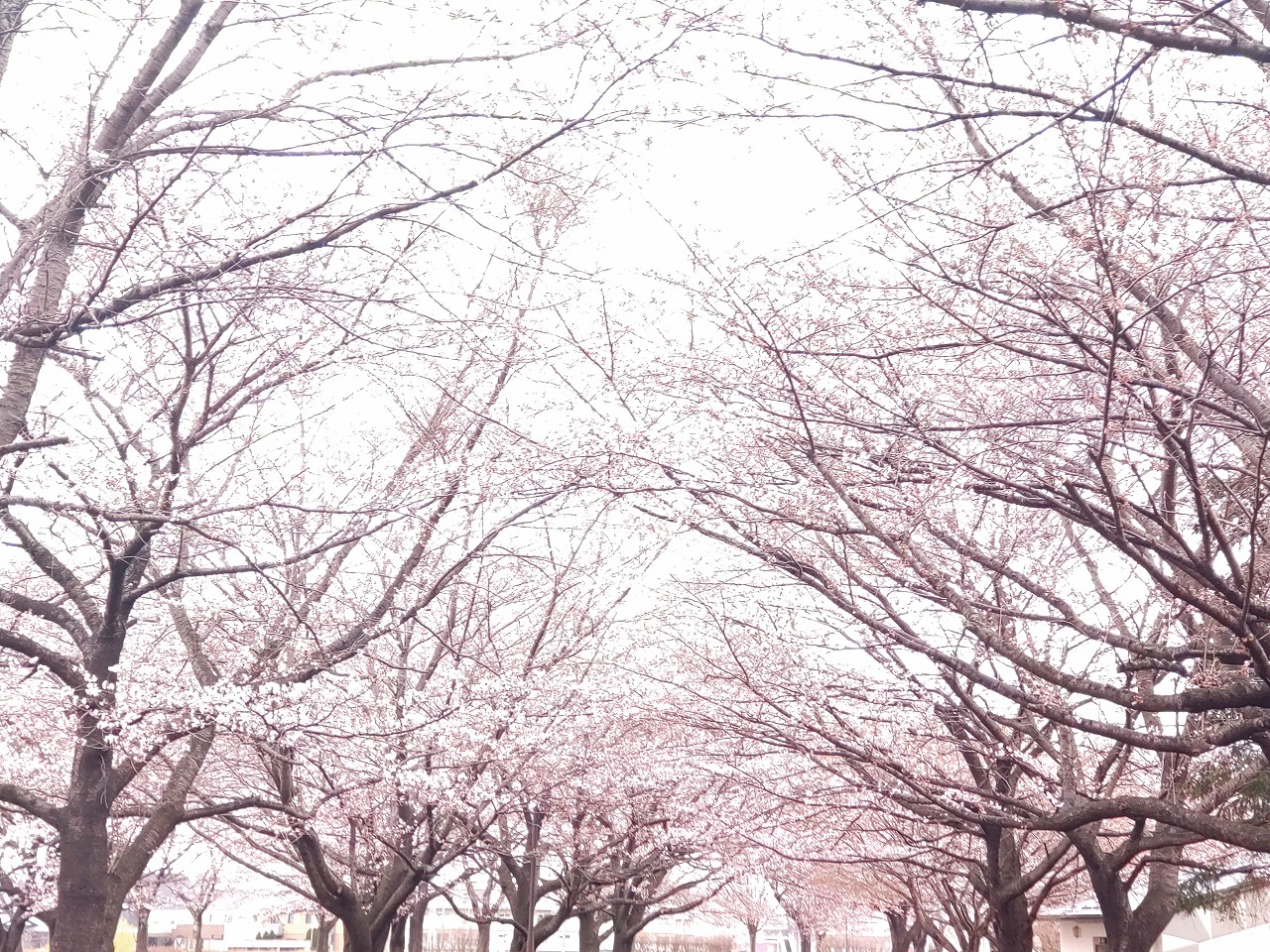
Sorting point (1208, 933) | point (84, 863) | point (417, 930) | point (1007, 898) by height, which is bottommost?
point (1208, 933)

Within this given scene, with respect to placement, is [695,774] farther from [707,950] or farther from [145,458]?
[707,950]

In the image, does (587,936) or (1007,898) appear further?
(587,936)

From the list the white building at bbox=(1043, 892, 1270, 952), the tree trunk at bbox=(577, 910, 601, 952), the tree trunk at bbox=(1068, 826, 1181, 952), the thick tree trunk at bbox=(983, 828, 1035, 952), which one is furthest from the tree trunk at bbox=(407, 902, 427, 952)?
the tree trunk at bbox=(1068, 826, 1181, 952)

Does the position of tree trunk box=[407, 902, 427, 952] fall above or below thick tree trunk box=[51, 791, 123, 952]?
below

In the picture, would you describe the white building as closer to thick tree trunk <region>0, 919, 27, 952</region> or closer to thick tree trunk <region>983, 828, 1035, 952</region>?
thick tree trunk <region>983, 828, 1035, 952</region>

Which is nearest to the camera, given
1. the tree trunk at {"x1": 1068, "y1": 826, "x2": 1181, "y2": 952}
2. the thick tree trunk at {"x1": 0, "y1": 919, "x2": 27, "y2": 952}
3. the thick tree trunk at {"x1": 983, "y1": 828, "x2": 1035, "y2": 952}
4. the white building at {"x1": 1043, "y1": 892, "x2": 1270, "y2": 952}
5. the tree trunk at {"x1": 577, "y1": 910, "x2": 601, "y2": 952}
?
the tree trunk at {"x1": 1068, "y1": 826, "x2": 1181, "y2": 952}

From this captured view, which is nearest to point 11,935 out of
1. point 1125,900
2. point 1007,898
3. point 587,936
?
point 587,936

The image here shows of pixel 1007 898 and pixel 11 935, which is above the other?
pixel 1007 898

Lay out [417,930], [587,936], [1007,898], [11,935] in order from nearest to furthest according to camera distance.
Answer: [1007,898]
[11,935]
[587,936]
[417,930]

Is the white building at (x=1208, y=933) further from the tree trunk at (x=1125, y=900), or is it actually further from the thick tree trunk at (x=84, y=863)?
the thick tree trunk at (x=84, y=863)

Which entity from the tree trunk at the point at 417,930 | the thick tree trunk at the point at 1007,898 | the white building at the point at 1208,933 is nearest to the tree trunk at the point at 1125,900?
the thick tree trunk at the point at 1007,898

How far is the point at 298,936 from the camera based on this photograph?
58531mm

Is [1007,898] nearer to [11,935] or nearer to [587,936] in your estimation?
[587,936]

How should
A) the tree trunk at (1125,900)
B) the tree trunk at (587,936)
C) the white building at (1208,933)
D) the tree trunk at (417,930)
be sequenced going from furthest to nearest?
the tree trunk at (417,930) → the tree trunk at (587,936) → the white building at (1208,933) → the tree trunk at (1125,900)
